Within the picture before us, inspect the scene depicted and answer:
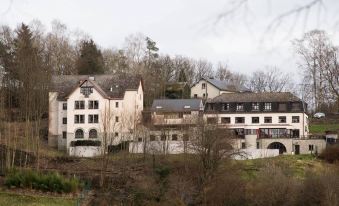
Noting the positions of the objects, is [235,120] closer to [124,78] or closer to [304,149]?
[304,149]

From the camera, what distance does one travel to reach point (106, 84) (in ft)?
170

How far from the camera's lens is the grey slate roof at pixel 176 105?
5184 cm

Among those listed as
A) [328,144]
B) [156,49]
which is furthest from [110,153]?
[156,49]

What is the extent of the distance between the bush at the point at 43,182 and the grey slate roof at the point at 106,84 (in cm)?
1947

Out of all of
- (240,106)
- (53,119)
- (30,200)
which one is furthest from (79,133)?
(30,200)

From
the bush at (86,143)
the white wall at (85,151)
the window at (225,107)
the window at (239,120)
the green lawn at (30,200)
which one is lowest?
the green lawn at (30,200)

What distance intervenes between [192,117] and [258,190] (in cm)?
1965

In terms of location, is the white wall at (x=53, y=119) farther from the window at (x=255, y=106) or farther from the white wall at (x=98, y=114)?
the window at (x=255, y=106)

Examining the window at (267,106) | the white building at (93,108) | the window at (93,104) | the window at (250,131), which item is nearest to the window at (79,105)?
the white building at (93,108)

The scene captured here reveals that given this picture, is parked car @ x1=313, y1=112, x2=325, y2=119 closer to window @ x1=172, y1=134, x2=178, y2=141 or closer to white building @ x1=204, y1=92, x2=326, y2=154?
white building @ x1=204, y1=92, x2=326, y2=154

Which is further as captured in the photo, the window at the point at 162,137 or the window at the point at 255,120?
the window at the point at 255,120

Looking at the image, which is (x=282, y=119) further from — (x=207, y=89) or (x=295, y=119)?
(x=207, y=89)

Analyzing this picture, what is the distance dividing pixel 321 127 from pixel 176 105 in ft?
59.7

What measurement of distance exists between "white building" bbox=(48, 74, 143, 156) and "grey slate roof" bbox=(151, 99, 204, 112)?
186cm
